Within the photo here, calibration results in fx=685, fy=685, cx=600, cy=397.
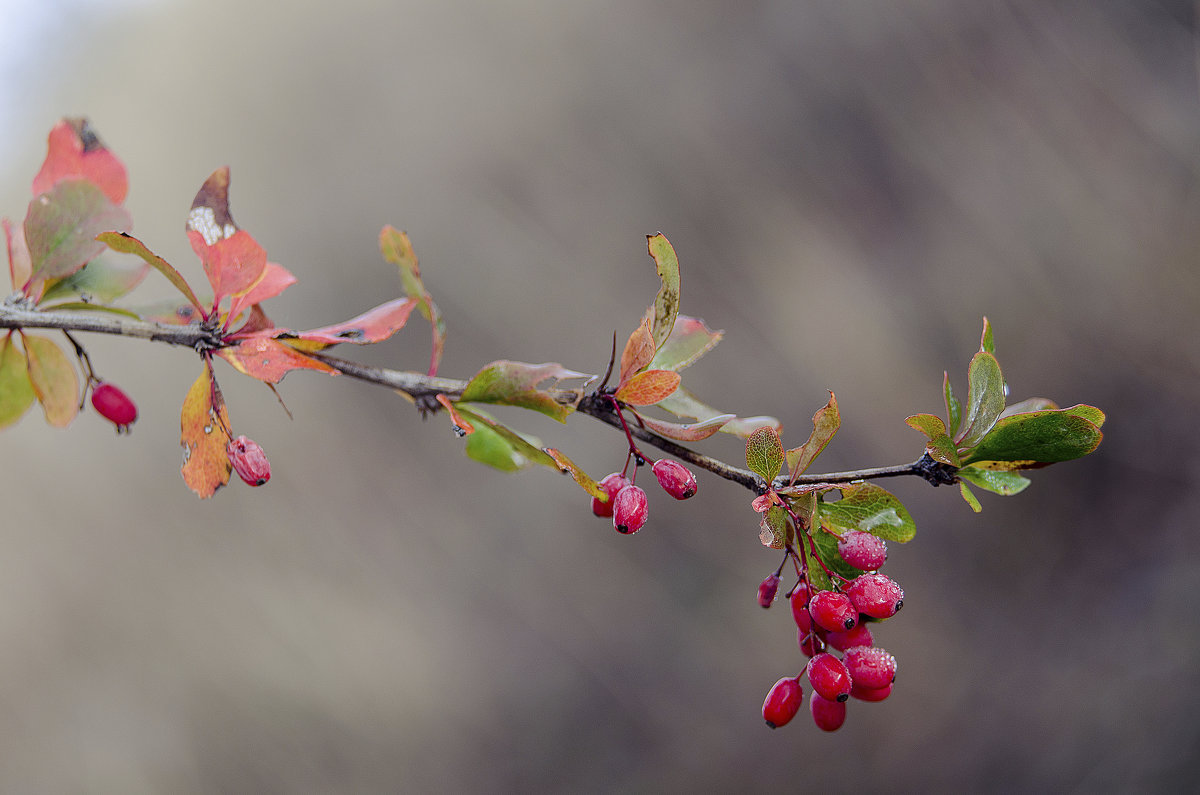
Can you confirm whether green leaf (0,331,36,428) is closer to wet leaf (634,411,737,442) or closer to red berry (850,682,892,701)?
wet leaf (634,411,737,442)

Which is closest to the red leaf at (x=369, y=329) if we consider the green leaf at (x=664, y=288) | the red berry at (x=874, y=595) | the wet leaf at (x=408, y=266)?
the wet leaf at (x=408, y=266)

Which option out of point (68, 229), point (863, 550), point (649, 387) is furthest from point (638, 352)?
point (68, 229)

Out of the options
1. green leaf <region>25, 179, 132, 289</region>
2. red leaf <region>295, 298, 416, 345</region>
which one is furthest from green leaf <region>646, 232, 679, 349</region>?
green leaf <region>25, 179, 132, 289</region>

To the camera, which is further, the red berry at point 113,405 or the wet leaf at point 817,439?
the red berry at point 113,405

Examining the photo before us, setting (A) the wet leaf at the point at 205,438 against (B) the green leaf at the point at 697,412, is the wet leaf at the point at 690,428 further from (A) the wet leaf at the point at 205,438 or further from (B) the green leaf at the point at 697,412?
(A) the wet leaf at the point at 205,438

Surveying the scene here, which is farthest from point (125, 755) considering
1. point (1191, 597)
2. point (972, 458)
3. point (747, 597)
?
point (1191, 597)

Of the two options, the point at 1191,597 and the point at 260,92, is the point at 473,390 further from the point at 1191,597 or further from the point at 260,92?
the point at 1191,597

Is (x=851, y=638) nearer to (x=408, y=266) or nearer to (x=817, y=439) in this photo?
(x=817, y=439)

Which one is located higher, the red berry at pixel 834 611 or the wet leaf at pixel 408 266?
the wet leaf at pixel 408 266
